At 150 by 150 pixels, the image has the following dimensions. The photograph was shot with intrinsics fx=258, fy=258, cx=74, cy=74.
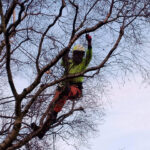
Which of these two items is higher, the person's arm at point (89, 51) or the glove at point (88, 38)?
the glove at point (88, 38)

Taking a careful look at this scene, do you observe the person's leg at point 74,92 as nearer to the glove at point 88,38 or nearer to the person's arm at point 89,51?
the person's arm at point 89,51

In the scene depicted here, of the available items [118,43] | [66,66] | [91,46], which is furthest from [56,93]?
[118,43]

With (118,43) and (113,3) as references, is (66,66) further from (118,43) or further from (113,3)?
(113,3)

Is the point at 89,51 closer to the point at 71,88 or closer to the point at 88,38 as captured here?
the point at 88,38

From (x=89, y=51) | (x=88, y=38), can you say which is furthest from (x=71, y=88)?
(x=88, y=38)

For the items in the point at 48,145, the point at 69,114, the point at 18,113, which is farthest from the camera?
the point at 48,145

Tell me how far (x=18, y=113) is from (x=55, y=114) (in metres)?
1.41

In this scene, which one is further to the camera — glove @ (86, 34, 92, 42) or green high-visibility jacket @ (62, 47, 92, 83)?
green high-visibility jacket @ (62, 47, 92, 83)

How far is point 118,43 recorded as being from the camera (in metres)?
5.05

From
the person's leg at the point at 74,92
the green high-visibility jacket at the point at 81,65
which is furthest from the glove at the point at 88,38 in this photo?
the person's leg at the point at 74,92

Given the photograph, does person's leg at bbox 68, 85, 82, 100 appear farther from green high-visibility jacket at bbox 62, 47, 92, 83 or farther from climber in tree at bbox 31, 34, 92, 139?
green high-visibility jacket at bbox 62, 47, 92, 83

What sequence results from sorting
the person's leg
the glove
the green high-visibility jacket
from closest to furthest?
the glove < the green high-visibility jacket < the person's leg

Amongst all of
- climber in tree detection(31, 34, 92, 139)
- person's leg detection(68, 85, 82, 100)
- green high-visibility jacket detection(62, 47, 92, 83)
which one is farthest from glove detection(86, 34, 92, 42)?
person's leg detection(68, 85, 82, 100)

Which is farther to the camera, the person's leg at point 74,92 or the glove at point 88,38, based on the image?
the person's leg at point 74,92
